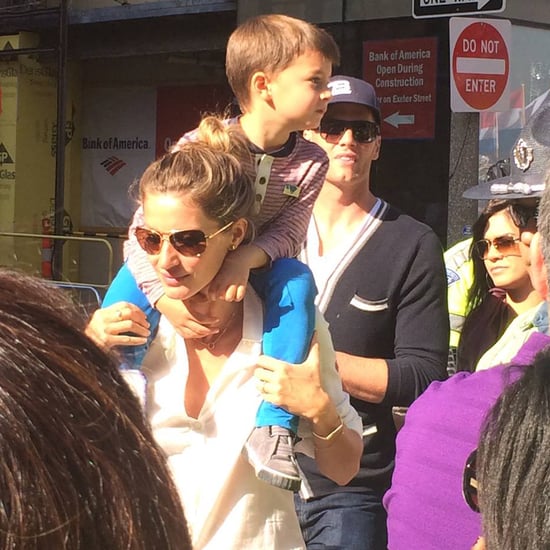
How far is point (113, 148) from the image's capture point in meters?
13.6

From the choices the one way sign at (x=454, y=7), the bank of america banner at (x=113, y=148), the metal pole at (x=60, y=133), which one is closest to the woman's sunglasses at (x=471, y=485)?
the one way sign at (x=454, y=7)

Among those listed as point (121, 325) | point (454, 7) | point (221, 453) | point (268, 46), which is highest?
point (454, 7)

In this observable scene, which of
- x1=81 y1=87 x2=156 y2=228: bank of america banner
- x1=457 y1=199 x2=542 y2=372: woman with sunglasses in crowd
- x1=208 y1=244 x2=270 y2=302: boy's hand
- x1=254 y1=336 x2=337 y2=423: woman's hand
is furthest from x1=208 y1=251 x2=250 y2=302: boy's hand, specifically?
x1=81 y1=87 x2=156 y2=228: bank of america banner

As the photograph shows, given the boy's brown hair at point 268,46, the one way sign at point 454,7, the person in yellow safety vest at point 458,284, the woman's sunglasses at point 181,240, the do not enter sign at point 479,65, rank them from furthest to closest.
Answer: the do not enter sign at point 479,65, the one way sign at point 454,7, the person in yellow safety vest at point 458,284, the boy's brown hair at point 268,46, the woman's sunglasses at point 181,240

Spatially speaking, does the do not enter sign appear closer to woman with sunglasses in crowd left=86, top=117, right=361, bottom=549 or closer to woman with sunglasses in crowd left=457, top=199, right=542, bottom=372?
woman with sunglasses in crowd left=457, top=199, right=542, bottom=372

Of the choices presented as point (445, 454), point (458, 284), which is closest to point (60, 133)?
point (458, 284)

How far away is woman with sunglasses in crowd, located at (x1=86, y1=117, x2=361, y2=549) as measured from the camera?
6.93 ft

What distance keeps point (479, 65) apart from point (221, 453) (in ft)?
16.1

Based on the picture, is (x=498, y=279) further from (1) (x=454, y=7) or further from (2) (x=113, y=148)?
(2) (x=113, y=148)

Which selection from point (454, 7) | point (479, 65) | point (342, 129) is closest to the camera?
point (342, 129)

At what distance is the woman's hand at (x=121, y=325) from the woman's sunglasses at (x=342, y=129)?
1.34 metres

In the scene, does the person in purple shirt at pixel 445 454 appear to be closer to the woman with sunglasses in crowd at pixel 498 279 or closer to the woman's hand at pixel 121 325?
the woman's hand at pixel 121 325

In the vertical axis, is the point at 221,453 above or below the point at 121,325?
below

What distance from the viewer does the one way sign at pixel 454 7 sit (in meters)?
6.03
